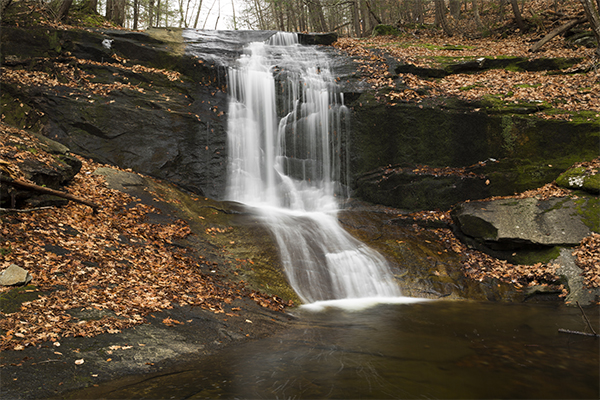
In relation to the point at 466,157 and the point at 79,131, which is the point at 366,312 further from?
the point at 79,131

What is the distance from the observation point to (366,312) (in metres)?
7.50

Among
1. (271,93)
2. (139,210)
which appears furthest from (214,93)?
(139,210)

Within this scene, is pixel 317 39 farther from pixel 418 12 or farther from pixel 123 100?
pixel 418 12

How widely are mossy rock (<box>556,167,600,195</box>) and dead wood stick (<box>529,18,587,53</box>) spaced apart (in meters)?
8.34

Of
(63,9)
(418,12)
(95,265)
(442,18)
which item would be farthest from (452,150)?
(418,12)

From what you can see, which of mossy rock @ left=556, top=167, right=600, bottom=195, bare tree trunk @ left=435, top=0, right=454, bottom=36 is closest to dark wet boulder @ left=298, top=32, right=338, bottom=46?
bare tree trunk @ left=435, top=0, right=454, bottom=36

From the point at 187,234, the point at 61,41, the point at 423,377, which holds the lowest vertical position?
the point at 423,377

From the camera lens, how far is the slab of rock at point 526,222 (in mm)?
9234

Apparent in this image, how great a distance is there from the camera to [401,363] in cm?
489

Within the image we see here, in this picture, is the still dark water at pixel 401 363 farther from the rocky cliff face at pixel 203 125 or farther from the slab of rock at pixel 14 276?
the rocky cliff face at pixel 203 125

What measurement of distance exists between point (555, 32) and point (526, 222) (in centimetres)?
1177

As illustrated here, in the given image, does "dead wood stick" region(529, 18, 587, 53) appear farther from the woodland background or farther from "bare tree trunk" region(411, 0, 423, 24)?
"bare tree trunk" region(411, 0, 423, 24)

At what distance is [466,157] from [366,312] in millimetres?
7445

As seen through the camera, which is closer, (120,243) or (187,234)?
(120,243)
